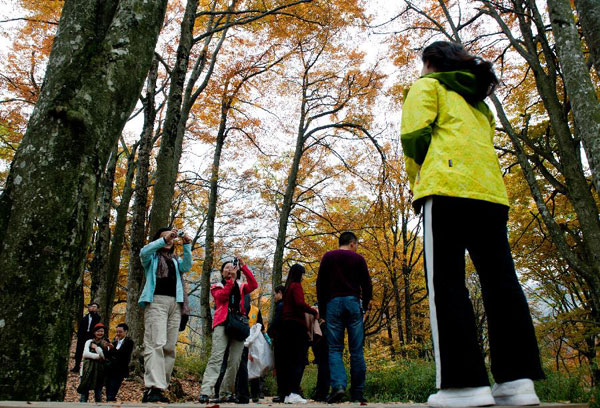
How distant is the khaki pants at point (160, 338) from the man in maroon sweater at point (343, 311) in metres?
1.94

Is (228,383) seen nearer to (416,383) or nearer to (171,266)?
(171,266)

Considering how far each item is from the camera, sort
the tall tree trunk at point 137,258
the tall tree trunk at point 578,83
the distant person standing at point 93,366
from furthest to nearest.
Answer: the tall tree trunk at point 137,258 → the distant person standing at point 93,366 → the tall tree trunk at point 578,83

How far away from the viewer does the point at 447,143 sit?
2176mm

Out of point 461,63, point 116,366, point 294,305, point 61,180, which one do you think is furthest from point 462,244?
point 116,366

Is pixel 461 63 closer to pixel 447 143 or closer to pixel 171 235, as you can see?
pixel 447 143

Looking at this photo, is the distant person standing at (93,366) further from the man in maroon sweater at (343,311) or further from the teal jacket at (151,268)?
the man in maroon sweater at (343,311)

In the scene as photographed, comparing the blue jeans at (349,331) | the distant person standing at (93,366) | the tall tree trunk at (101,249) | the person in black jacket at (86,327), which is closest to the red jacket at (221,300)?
the blue jeans at (349,331)

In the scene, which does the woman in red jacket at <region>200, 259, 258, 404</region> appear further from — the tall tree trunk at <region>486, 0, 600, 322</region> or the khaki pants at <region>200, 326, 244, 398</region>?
the tall tree trunk at <region>486, 0, 600, 322</region>

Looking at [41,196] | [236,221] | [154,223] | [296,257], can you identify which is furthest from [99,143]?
[236,221]

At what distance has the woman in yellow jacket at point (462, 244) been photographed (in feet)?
6.35

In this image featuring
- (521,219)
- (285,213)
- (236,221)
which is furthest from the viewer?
(236,221)

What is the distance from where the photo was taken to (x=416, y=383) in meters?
9.33

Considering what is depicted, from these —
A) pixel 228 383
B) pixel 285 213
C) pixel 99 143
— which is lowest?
pixel 228 383

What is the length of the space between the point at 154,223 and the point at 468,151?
240 inches
